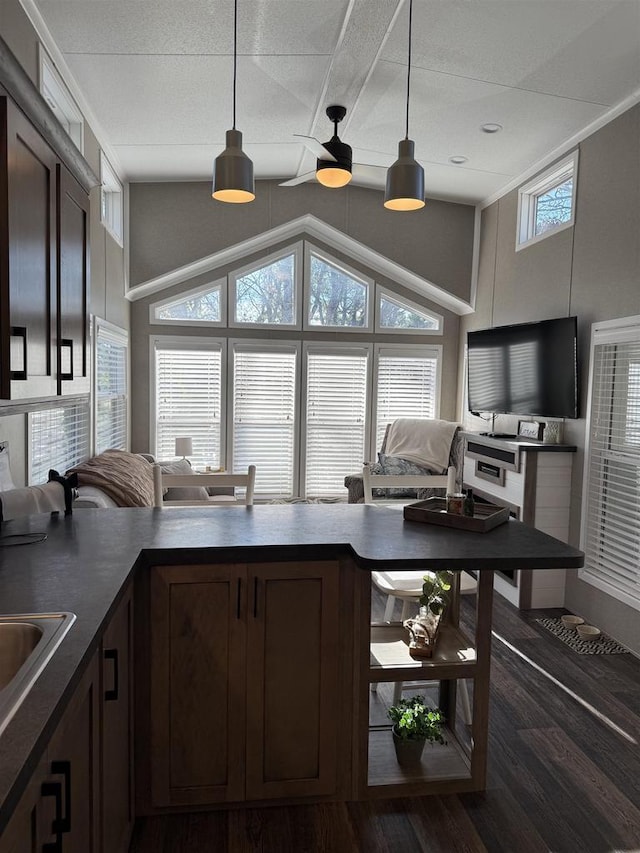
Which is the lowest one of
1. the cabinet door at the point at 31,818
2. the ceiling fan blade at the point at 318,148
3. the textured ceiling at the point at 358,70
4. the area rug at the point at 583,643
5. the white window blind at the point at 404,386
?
the area rug at the point at 583,643

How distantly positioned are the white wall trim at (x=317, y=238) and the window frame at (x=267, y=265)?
11 centimetres

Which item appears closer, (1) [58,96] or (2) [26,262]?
(2) [26,262]

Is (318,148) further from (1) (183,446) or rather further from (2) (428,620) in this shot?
(1) (183,446)

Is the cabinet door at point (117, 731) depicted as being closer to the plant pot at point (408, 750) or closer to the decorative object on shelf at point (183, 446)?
the plant pot at point (408, 750)

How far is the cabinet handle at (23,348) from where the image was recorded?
1.54 meters

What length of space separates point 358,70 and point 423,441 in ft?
11.1

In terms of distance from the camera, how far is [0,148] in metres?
1.47

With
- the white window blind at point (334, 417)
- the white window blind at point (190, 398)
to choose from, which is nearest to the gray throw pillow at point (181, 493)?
the white window blind at point (190, 398)

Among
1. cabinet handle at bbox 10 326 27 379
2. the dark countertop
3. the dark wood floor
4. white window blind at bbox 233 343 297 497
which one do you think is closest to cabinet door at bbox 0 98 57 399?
cabinet handle at bbox 10 326 27 379

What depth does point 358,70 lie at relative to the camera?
367 cm

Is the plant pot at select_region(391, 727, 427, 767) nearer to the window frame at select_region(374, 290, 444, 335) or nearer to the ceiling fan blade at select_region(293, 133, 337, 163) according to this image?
the ceiling fan blade at select_region(293, 133, 337, 163)

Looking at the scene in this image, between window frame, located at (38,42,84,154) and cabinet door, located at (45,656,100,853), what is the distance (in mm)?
2723

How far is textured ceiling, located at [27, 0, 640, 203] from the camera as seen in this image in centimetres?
304

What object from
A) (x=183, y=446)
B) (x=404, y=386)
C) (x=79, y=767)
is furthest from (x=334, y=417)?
(x=79, y=767)
